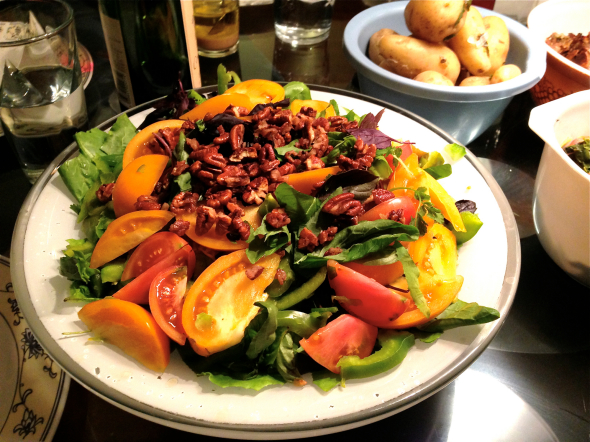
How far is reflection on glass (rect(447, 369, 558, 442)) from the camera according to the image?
3.03 ft

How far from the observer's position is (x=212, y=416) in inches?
26.4

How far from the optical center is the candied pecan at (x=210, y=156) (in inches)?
37.5

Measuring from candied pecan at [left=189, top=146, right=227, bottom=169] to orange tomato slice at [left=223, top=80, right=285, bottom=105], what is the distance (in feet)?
0.95

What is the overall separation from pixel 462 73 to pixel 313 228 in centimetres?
101

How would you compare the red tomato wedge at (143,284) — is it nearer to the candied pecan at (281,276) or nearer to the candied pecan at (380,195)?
the candied pecan at (281,276)

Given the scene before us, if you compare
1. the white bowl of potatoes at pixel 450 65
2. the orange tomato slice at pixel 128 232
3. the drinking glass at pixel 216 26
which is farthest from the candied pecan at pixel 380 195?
the drinking glass at pixel 216 26

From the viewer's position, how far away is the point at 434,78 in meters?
1.36

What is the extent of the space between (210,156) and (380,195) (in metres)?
0.38

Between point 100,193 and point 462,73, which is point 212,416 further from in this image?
point 462,73

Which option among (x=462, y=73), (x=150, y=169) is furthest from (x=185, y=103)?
(x=462, y=73)

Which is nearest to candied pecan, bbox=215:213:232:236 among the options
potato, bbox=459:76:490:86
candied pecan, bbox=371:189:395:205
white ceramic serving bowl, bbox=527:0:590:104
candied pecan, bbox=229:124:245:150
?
candied pecan, bbox=229:124:245:150

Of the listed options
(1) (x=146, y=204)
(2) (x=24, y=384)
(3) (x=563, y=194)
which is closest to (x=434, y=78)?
(3) (x=563, y=194)

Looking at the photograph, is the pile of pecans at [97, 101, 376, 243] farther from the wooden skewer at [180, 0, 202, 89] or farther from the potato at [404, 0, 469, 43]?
the potato at [404, 0, 469, 43]

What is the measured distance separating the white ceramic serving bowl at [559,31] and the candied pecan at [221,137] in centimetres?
120
